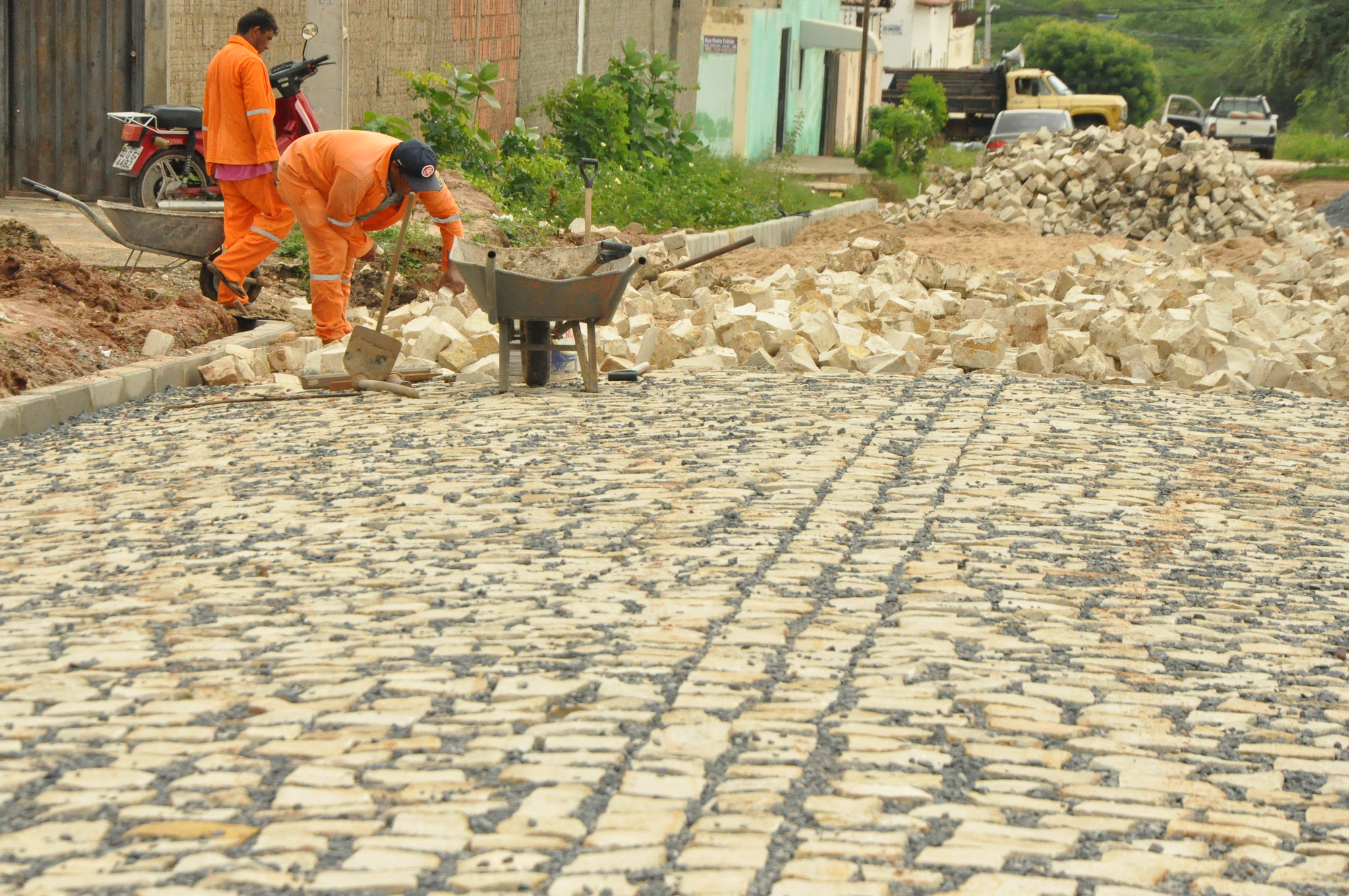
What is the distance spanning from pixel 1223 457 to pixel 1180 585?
2286 mm

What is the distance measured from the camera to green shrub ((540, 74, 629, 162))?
61.3ft

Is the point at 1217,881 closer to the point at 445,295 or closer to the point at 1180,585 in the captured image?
the point at 1180,585

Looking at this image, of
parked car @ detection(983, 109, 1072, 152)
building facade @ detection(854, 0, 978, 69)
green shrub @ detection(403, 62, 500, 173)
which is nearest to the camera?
green shrub @ detection(403, 62, 500, 173)

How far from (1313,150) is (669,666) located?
43050 mm

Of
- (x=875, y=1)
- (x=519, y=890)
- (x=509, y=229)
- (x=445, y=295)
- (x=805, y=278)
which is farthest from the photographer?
(x=875, y=1)

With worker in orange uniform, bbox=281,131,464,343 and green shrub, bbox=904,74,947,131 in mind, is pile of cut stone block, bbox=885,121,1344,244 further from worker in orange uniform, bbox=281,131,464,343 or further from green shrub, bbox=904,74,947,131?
worker in orange uniform, bbox=281,131,464,343

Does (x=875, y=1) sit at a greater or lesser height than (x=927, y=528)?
greater

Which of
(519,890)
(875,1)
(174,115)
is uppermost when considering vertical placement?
(875,1)

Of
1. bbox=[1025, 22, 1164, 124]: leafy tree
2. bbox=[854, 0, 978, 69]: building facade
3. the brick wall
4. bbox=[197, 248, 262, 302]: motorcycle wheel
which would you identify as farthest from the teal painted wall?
bbox=[1025, 22, 1164, 124]: leafy tree

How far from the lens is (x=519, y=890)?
2.84 meters

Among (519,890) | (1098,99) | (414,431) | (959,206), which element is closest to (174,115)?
(414,431)

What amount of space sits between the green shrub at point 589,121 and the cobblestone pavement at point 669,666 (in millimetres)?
12221

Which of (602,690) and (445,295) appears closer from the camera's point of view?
(602,690)

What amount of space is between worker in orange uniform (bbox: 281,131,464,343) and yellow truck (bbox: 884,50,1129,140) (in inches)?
1233
